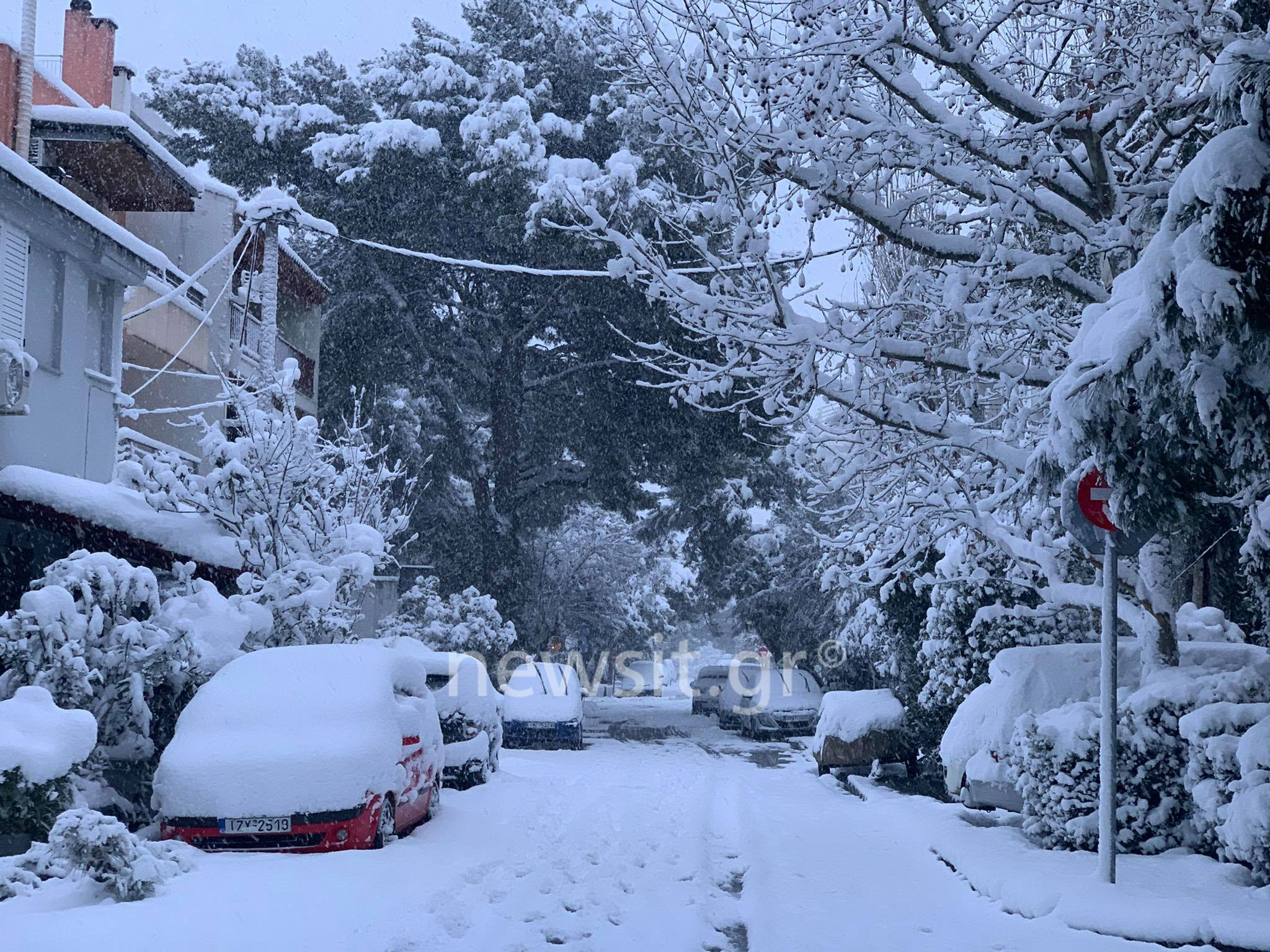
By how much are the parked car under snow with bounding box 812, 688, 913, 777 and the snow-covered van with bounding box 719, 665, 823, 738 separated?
9.28m

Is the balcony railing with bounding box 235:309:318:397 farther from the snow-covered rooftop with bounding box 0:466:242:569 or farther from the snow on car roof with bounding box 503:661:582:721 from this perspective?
the snow-covered rooftop with bounding box 0:466:242:569

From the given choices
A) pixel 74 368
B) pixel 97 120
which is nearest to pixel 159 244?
pixel 97 120

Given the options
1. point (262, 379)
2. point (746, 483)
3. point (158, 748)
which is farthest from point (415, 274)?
point (158, 748)

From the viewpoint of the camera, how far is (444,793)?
1541cm

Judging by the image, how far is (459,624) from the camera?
3081 centimetres

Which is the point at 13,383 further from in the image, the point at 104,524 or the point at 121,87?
the point at 121,87

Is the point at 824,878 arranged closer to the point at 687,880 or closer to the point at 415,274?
the point at 687,880

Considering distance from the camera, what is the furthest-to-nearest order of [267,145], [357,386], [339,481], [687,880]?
1. [357,386]
2. [267,145]
3. [339,481]
4. [687,880]

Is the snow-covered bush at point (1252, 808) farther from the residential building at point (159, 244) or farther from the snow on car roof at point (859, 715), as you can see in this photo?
the residential building at point (159, 244)

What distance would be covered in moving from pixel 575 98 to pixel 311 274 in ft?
24.4

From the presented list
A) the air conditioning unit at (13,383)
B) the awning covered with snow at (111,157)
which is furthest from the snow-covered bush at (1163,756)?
the awning covered with snow at (111,157)

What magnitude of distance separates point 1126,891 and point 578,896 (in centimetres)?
368

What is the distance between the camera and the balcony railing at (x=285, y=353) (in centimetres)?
2944

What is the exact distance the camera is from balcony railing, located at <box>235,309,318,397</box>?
29.4 metres
